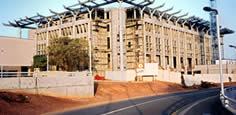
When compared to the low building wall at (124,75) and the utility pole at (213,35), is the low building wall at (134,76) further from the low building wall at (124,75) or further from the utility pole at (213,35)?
the utility pole at (213,35)

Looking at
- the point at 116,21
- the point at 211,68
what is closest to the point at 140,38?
the point at 116,21

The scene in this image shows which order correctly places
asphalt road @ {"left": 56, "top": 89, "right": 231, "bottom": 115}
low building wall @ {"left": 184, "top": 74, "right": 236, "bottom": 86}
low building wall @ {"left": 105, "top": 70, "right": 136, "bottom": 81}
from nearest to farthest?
asphalt road @ {"left": 56, "top": 89, "right": 231, "bottom": 115} < low building wall @ {"left": 105, "top": 70, "right": 136, "bottom": 81} < low building wall @ {"left": 184, "top": 74, "right": 236, "bottom": 86}

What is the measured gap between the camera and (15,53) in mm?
61719

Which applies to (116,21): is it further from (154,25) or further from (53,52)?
(53,52)

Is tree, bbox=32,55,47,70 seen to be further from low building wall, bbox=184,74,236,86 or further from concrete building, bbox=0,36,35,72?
low building wall, bbox=184,74,236,86

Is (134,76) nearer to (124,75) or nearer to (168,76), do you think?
(124,75)

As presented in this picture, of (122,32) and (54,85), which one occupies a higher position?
(122,32)

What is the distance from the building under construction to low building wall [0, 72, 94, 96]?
26007 mm

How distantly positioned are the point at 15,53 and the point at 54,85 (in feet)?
139

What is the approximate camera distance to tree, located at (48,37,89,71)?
4659 cm

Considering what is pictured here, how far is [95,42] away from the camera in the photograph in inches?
2357

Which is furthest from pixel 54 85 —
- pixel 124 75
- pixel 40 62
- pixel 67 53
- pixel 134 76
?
pixel 40 62

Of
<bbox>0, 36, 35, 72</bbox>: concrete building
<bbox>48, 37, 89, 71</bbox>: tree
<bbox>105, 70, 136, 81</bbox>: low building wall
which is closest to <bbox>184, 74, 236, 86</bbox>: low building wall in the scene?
<bbox>105, 70, 136, 81</bbox>: low building wall

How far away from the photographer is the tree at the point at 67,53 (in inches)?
1834
